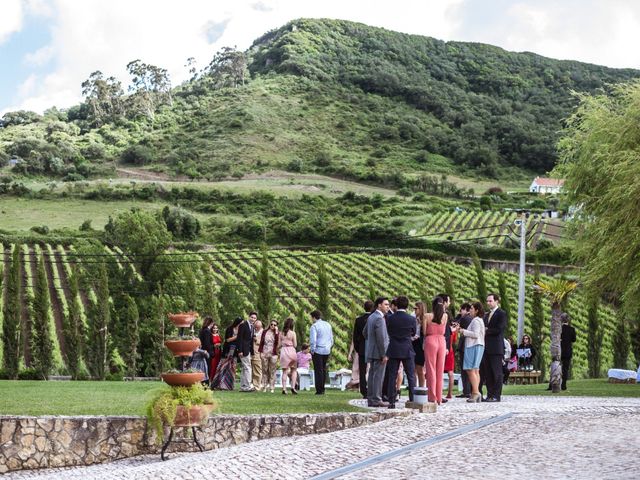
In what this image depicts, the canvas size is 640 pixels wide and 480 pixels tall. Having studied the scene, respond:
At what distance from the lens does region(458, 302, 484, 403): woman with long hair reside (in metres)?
18.1

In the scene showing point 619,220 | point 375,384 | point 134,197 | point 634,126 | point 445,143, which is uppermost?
point 445,143

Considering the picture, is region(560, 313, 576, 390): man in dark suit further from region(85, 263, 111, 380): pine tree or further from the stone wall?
region(85, 263, 111, 380): pine tree

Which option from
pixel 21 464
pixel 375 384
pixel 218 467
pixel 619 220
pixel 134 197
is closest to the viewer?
pixel 218 467

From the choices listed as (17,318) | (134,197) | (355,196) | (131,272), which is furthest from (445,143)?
(17,318)

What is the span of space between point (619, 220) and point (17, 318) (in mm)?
24859

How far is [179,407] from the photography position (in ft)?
46.4

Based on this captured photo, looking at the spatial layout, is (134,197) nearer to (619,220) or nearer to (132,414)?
(619,220)

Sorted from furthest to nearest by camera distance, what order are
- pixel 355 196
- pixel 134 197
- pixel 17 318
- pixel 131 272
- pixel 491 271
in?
pixel 355 196, pixel 134 197, pixel 491 271, pixel 131 272, pixel 17 318

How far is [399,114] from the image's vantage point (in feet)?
566

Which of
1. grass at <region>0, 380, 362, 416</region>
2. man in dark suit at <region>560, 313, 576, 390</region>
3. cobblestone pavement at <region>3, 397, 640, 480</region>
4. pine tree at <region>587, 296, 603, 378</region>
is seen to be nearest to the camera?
cobblestone pavement at <region>3, 397, 640, 480</region>

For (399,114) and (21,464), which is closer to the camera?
(21,464)

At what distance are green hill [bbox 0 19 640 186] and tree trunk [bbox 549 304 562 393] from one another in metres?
106

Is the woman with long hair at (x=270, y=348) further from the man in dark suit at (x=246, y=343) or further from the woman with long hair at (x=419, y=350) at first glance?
the woman with long hair at (x=419, y=350)

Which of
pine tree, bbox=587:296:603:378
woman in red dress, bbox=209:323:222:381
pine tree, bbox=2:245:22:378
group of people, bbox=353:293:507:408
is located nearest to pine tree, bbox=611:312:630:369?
pine tree, bbox=587:296:603:378
